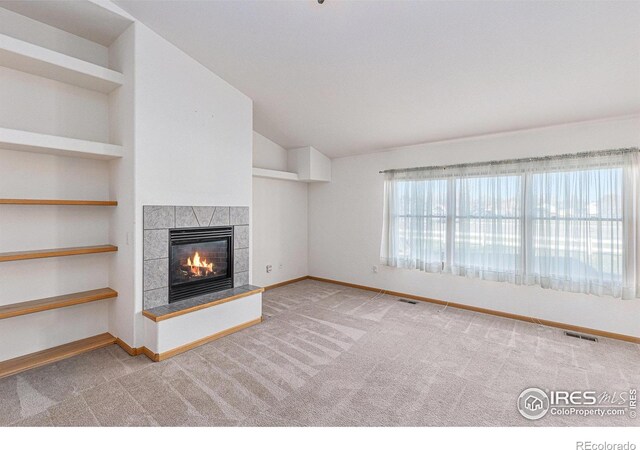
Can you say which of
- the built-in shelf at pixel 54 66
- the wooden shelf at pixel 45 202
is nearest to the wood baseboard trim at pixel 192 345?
the wooden shelf at pixel 45 202

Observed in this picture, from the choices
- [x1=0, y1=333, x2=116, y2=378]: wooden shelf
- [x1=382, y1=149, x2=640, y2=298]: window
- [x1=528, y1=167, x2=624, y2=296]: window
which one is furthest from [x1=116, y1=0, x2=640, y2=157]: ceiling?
[x1=0, y1=333, x2=116, y2=378]: wooden shelf

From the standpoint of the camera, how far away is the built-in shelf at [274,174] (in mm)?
4491

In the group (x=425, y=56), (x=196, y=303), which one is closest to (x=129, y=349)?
(x=196, y=303)

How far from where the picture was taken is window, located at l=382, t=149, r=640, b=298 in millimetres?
3178

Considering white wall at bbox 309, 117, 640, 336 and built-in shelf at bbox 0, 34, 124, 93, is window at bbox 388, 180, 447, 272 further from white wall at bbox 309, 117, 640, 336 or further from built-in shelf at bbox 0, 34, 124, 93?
built-in shelf at bbox 0, 34, 124, 93

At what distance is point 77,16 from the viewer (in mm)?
2615

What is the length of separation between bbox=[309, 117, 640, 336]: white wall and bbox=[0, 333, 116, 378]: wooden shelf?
3747mm

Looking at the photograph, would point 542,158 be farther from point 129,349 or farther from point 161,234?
point 129,349

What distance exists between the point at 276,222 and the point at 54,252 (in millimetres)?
3234

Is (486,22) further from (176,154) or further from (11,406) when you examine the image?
(11,406)

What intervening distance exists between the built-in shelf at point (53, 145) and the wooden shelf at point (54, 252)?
927 mm

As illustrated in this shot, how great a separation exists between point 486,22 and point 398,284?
12.3ft
